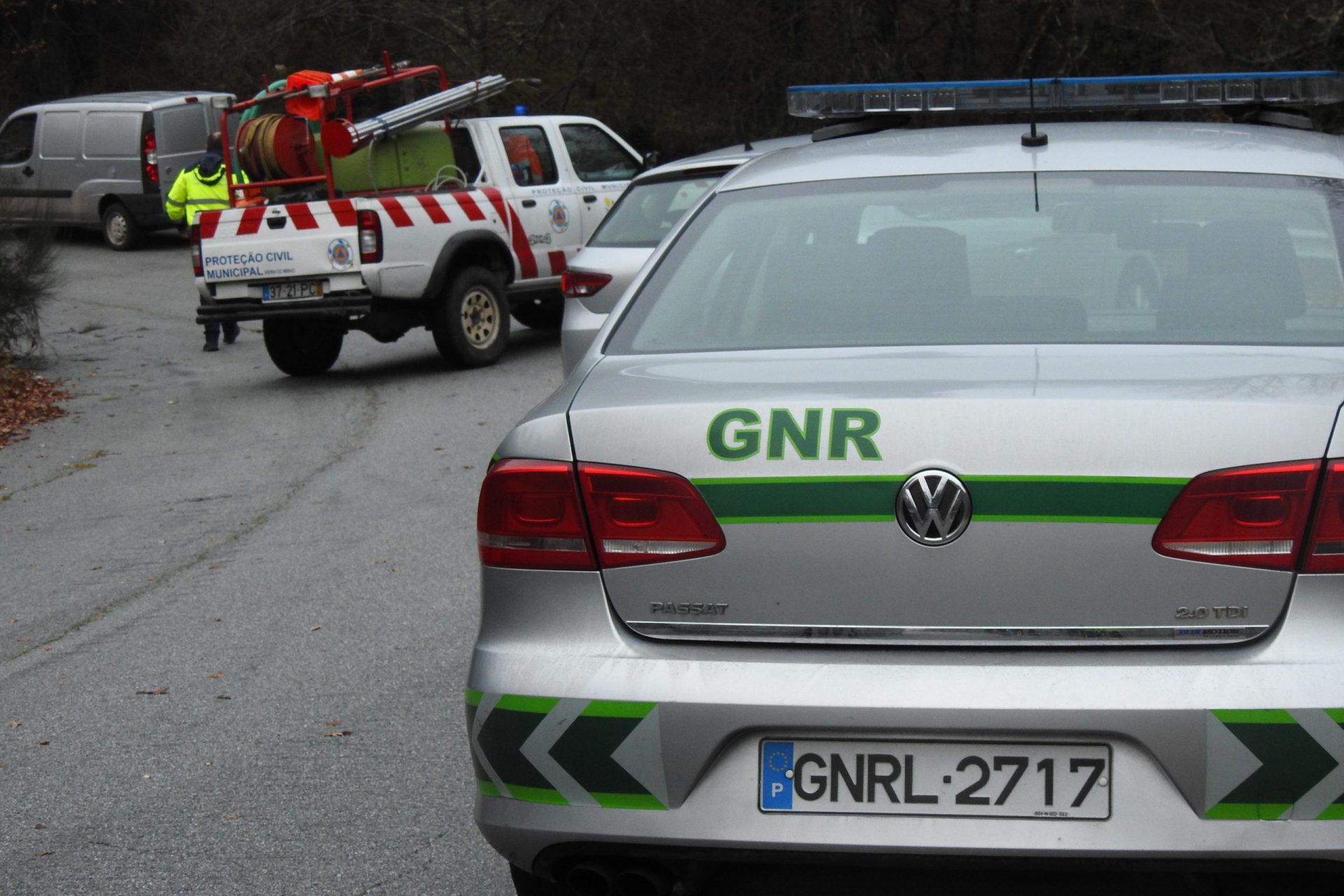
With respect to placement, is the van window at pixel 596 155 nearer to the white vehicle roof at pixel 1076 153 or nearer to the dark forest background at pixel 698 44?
the dark forest background at pixel 698 44

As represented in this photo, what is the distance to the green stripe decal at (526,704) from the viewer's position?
299 cm

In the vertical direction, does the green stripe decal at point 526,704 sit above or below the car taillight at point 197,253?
above

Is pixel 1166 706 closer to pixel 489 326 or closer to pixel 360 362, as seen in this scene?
pixel 489 326

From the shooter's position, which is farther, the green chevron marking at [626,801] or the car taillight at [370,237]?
the car taillight at [370,237]

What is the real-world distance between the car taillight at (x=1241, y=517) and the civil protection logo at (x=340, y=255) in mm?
10969

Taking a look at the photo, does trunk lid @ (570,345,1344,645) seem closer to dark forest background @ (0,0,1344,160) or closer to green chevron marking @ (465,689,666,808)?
green chevron marking @ (465,689,666,808)

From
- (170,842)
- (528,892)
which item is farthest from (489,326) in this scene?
(528,892)

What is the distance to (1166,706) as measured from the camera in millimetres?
2730

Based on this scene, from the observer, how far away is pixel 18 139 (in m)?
27.3

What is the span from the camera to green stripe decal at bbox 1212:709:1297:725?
8.90 feet

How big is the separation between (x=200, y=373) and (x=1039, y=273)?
12282 mm

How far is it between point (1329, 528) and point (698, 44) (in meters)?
23.0

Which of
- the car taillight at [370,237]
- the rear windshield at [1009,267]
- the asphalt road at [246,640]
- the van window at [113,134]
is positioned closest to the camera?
the rear windshield at [1009,267]

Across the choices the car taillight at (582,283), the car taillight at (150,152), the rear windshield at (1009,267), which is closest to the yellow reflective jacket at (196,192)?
the car taillight at (582,283)
